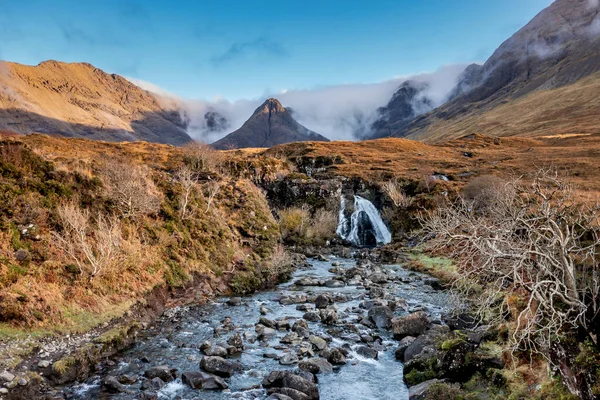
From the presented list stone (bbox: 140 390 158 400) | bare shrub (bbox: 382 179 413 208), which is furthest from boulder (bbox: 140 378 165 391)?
bare shrub (bbox: 382 179 413 208)

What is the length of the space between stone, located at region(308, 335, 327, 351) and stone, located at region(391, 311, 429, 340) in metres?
4.47

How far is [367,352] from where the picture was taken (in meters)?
18.8

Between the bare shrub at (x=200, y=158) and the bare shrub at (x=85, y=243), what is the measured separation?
28.8 meters

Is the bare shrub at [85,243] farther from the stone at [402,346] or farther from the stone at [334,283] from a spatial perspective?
the stone at [334,283]

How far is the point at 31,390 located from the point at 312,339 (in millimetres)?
12537

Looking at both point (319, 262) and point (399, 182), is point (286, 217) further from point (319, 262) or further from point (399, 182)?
point (399, 182)

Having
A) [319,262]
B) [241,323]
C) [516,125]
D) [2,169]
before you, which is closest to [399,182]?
[319,262]

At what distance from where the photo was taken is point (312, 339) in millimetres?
19984

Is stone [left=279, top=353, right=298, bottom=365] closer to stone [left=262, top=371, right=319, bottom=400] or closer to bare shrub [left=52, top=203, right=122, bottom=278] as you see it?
stone [left=262, top=371, right=319, bottom=400]

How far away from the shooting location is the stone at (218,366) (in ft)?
53.9

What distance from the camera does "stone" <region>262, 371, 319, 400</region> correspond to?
14453 millimetres

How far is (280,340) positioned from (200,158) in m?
40.7

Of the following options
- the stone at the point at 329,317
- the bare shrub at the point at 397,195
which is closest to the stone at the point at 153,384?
the stone at the point at 329,317

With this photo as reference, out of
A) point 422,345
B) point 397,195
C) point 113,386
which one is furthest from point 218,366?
point 397,195
